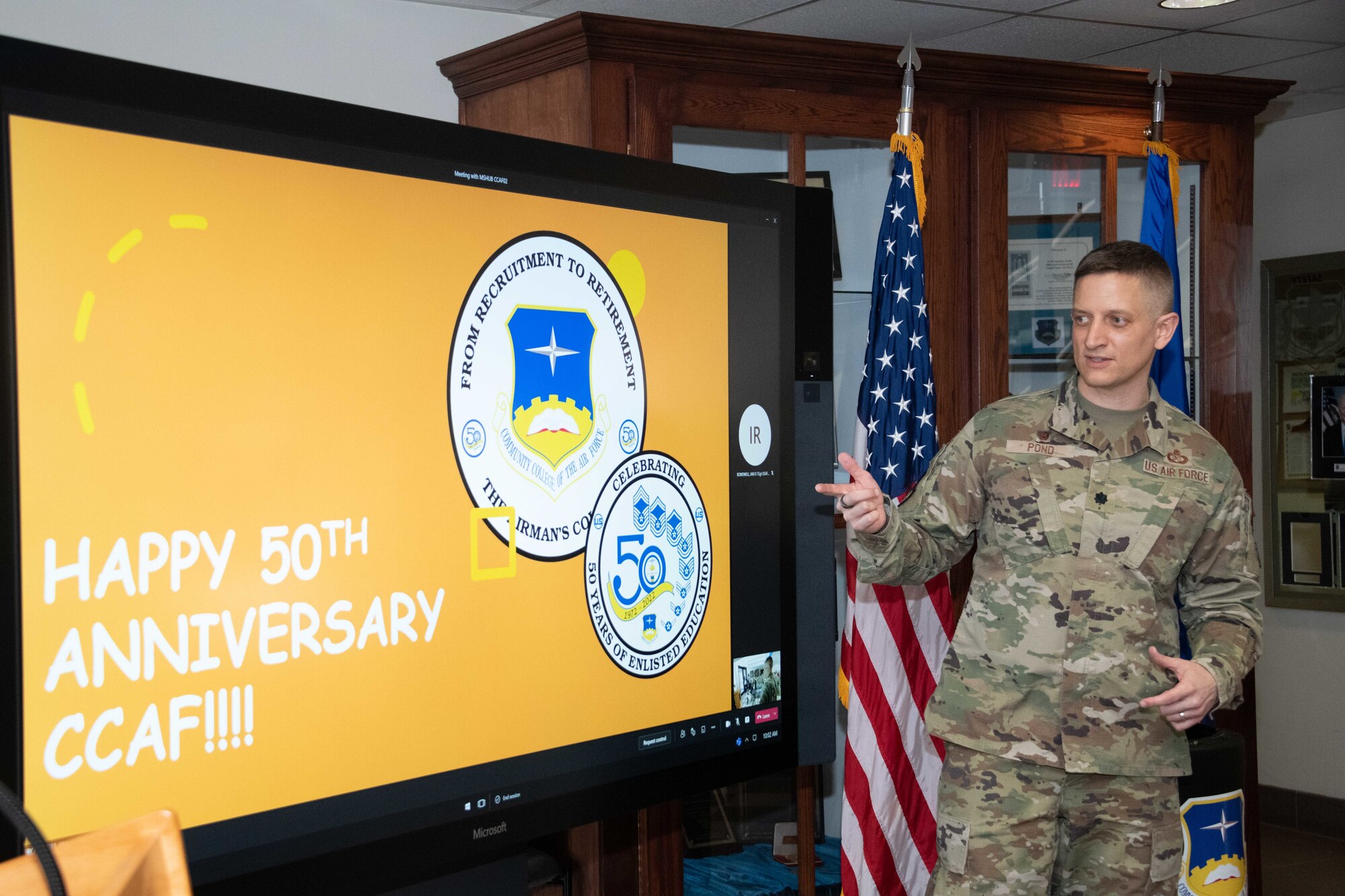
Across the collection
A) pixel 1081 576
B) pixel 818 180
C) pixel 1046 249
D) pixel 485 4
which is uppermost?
pixel 485 4

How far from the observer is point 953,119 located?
8.86 ft

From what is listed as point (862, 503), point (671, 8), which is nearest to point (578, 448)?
point (862, 503)

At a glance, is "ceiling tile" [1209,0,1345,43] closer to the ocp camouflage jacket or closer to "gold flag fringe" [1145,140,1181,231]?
"gold flag fringe" [1145,140,1181,231]

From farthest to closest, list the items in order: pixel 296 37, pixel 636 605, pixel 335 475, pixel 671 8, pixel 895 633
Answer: pixel 671 8 → pixel 895 633 → pixel 296 37 → pixel 636 605 → pixel 335 475

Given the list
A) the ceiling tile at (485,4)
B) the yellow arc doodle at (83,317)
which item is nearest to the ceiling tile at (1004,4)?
the ceiling tile at (485,4)

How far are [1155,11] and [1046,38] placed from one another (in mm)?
308

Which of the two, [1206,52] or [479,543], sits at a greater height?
[1206,52]

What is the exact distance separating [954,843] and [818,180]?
1.57 meters

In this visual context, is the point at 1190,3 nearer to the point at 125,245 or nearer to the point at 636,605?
the point at 636,605

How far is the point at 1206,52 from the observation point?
3.13 meters

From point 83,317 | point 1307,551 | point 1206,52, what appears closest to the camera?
point 83,317

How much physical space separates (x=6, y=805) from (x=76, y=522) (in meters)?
0.50

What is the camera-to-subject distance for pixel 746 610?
1.54m

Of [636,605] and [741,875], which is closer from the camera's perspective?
[636,605]
